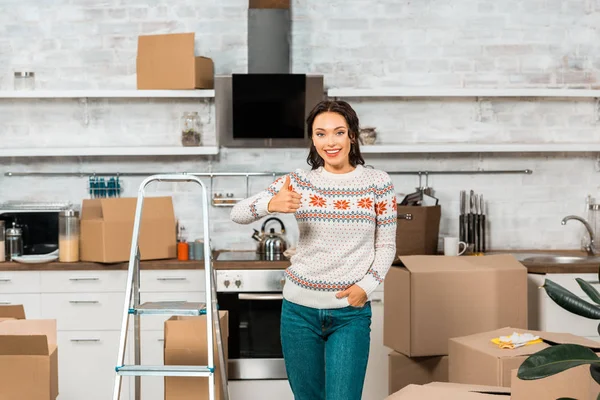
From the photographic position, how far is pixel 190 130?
16.1 ft

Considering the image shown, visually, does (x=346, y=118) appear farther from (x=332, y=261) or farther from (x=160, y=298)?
(x=160, y=298)

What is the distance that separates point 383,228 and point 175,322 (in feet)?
2.92

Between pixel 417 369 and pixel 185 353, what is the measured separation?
3.22ft

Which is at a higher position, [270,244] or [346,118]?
[346,118]

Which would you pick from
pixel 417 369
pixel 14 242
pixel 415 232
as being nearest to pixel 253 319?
pixel 415 232

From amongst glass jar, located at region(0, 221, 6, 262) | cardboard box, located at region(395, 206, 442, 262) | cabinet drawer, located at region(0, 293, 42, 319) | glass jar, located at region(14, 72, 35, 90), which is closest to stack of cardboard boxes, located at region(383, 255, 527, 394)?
cardboard box, located at region(395, 206, 442, 262)

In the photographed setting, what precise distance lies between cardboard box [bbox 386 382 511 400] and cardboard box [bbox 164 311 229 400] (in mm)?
899

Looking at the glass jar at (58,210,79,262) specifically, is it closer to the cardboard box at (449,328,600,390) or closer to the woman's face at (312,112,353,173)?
the woman's face at (312,112,353,173)

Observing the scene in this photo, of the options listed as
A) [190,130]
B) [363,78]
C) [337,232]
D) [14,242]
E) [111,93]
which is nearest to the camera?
[337,232]

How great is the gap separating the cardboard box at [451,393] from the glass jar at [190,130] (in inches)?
112

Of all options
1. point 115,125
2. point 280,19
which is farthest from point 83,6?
point 280,19

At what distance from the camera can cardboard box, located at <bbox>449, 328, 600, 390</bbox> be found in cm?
253

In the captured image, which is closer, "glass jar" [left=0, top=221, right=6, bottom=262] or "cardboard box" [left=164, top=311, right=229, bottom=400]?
"cardboard box" [left=164, top=311, right=229, bottom=400]

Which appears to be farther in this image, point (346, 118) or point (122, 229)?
point (122, 229)
